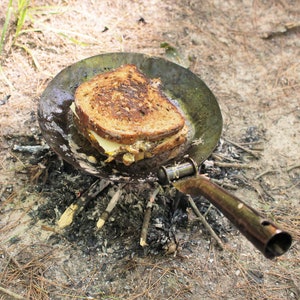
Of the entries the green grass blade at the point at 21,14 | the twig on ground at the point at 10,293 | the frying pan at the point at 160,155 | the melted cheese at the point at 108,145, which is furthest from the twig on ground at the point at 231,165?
the green grass blade at the point at 21,14

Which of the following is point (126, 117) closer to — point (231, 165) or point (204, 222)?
point (204, 222)

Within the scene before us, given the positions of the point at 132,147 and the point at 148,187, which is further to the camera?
the point at 148,187

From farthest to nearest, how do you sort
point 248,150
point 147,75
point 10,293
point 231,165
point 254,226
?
point 248,150 → point 231,165 → point 147,75 → point 10,293 → point 254,226

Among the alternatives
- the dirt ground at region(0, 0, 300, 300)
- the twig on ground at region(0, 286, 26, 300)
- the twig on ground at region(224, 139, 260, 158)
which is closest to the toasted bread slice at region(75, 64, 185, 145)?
the dirt ground at region(0, 0, 300, 300)

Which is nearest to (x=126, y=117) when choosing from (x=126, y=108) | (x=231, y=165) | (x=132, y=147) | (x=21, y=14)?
(x=126, y=108)

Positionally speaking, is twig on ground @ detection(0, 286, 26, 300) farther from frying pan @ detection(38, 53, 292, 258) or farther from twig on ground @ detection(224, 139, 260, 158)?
twig on ground @ detection(224, 139, 260, 158)

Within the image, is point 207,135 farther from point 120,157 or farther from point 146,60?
point 146,60
